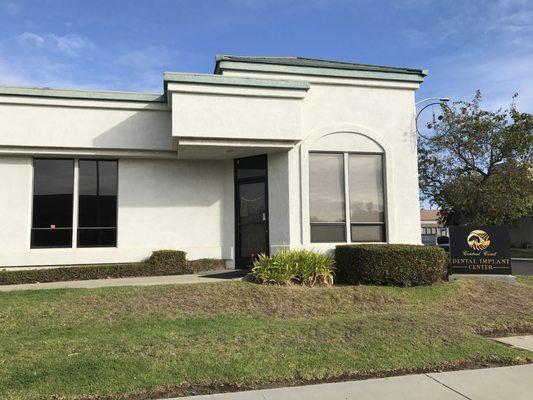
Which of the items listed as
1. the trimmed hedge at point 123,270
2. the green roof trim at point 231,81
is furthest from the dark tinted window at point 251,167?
the trimmed hedge at point 123,270

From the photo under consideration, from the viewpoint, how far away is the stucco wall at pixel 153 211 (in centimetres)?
1274

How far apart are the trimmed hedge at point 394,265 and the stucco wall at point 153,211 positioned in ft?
14.6

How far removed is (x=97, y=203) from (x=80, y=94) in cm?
314

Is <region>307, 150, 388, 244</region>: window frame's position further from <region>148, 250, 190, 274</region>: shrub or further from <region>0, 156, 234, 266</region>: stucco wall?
<region>148, 250, 190, 274</region>: shrub

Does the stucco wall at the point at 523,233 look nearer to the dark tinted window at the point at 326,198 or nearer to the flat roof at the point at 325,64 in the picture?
the flat roof at the point at 325,64

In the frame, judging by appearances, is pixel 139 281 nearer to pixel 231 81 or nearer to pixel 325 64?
pixel 231 81

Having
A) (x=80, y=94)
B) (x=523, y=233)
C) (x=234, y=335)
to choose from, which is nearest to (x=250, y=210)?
(x=80, y=94)

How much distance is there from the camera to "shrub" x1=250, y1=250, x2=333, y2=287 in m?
10.1

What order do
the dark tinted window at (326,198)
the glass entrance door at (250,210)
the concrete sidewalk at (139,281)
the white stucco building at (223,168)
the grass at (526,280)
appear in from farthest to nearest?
the glass entrance door at (250,210) < the grass at (526,280) < the dark tinted window at (326,198) < the white stucco building at (223,168) < the concrete sidewalk at (139,281)

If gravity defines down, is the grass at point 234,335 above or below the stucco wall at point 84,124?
below

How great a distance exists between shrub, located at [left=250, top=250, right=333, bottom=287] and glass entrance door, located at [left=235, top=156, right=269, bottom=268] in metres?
2.44

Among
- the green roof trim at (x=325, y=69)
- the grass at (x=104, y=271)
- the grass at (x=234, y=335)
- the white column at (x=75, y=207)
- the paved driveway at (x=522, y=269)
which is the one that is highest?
the green roof trim at (x=325, y=69)

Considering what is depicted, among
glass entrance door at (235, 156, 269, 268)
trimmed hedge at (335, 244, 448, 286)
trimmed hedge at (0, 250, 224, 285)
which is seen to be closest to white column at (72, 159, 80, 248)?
trimmed hedge at (0, 250, 224, 285)

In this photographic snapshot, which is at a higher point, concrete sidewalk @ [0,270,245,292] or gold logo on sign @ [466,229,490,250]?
gold logo on sign @ [466,229,490,250]
